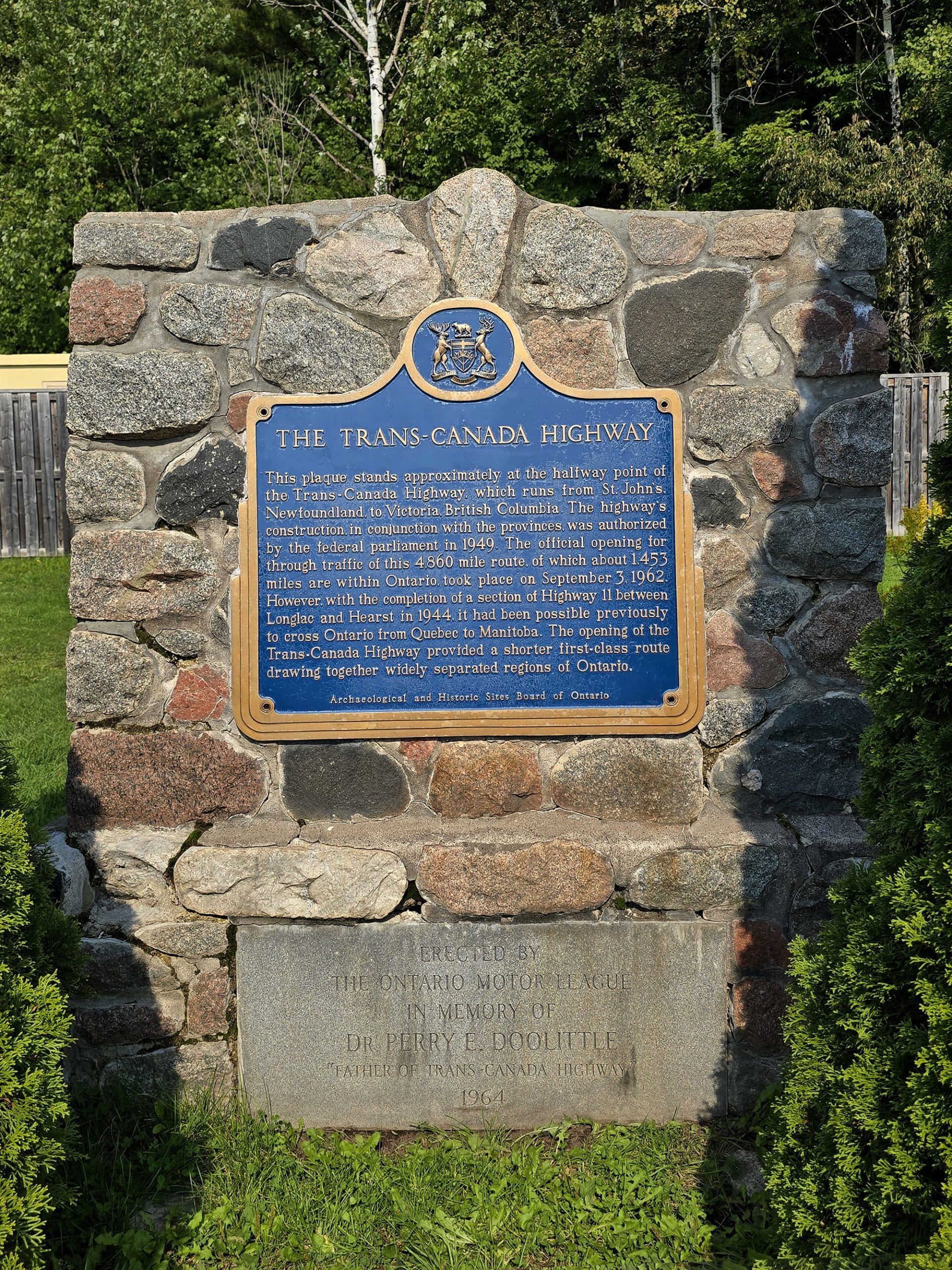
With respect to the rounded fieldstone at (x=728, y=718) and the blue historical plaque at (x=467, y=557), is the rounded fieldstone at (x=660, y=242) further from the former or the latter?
the rounded fieldstone at (x=728, y=718)

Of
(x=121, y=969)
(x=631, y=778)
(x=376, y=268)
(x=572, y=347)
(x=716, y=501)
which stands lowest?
(x=121, y=969)

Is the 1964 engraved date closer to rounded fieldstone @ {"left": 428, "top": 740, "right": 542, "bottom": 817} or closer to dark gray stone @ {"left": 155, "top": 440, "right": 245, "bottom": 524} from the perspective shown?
rounded fieldstone @ {"left": 428, "top": 740, "right": 542, "bottom": 817}

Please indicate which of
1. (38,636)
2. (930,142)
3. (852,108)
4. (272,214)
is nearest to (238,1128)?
(272,214)

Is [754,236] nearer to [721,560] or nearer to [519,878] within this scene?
[721,560]

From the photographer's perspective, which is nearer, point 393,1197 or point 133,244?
point 393,1197

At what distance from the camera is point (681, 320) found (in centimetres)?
312

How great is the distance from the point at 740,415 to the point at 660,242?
58 centimetres

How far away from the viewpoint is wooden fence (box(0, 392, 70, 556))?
1122 cm

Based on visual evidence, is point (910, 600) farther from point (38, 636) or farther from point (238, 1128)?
point (38, 636)

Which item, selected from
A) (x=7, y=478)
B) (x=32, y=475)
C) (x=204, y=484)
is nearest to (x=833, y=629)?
(x=204, y=484)

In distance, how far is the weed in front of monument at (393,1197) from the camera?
2.62 meters

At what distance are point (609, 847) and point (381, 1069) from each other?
0.99m

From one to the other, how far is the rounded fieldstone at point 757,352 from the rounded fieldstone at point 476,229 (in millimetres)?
769

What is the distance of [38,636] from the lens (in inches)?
301
